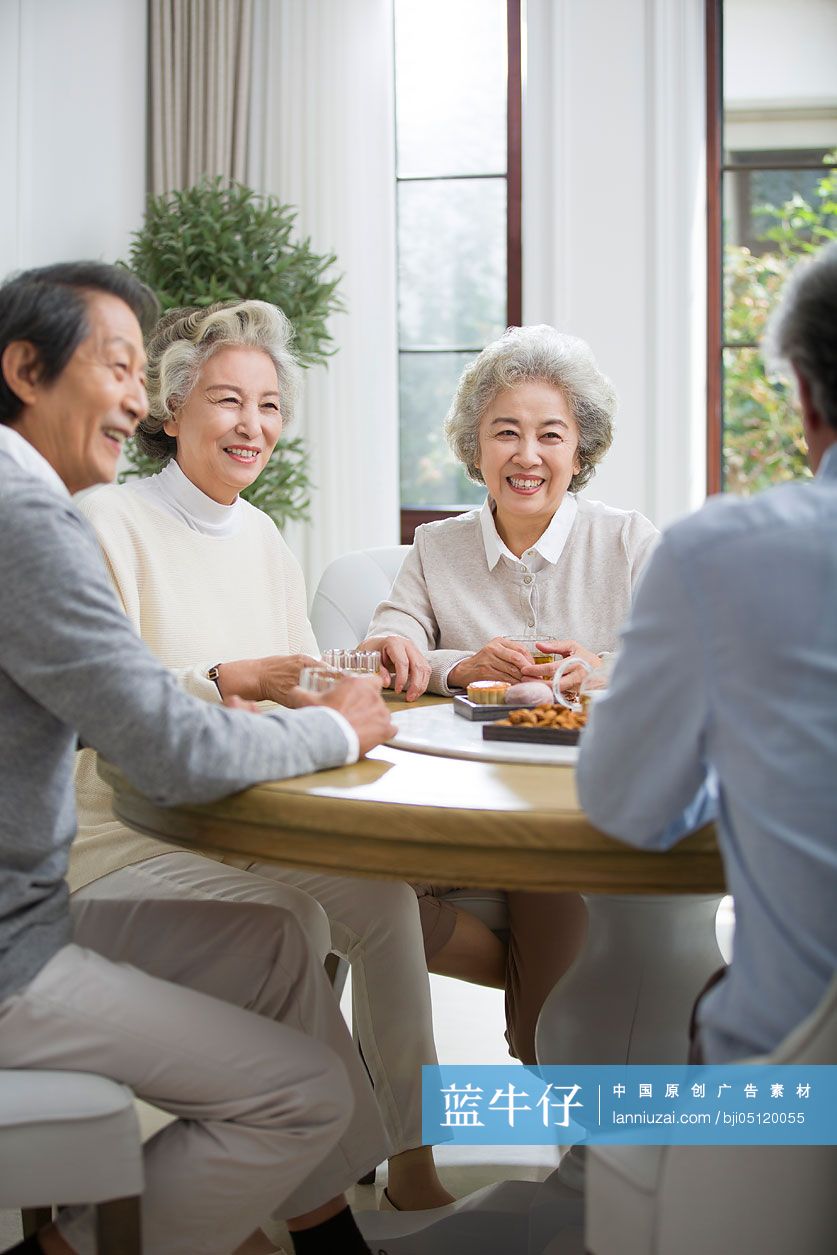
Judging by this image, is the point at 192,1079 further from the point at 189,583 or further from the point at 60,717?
the point at 189,583

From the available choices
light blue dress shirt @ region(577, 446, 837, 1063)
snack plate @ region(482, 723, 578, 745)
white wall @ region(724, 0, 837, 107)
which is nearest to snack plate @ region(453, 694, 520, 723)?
snack plate @ region(482, 723, 578, 745)

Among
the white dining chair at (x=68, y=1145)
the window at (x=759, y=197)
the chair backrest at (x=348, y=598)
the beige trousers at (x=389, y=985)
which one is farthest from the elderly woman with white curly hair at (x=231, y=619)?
the window at (x=759, y=197)

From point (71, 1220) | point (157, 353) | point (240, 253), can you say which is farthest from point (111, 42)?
point (71, 1220)

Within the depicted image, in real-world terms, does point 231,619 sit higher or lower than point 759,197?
lower

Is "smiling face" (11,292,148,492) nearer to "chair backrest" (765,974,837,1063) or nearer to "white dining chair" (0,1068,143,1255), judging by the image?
"white dining chair" (0,1068,143,1255)

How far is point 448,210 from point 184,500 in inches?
129

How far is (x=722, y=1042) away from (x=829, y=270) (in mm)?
665

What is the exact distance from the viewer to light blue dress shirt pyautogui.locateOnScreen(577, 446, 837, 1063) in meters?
0.95

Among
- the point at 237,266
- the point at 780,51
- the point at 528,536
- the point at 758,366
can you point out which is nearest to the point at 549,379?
the point at 528,536

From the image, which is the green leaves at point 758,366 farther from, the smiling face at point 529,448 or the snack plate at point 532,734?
the snack plate at point 532,734

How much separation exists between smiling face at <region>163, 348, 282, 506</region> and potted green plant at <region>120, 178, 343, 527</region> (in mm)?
1971

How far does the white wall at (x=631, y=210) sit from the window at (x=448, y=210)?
0.77ft

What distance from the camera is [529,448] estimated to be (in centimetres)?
237

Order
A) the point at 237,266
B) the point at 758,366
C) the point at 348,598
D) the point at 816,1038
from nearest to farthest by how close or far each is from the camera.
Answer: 1. the point at 816,1038
2. the point at 348,598
3. the point at 237,266
4. the point at 758,366
